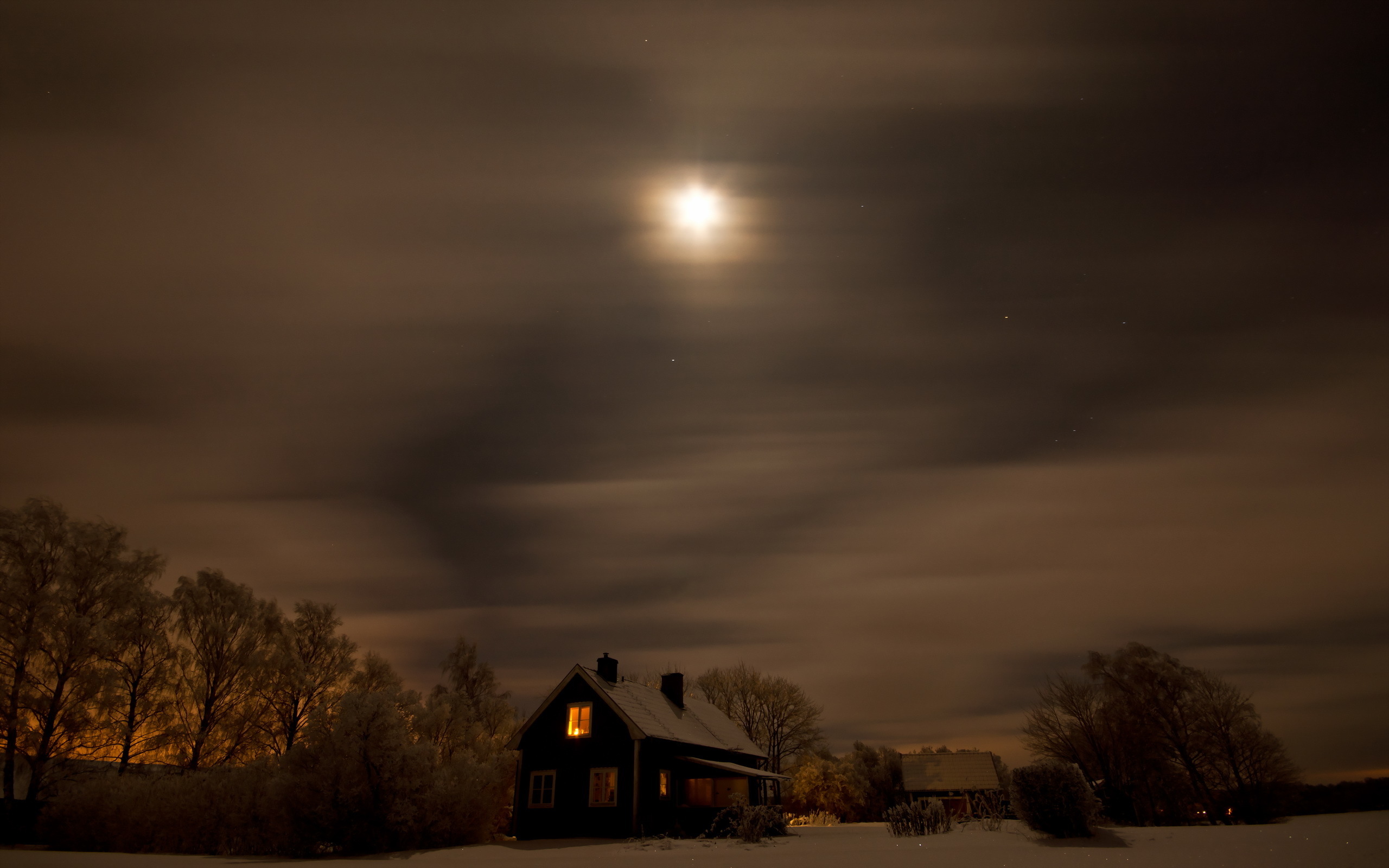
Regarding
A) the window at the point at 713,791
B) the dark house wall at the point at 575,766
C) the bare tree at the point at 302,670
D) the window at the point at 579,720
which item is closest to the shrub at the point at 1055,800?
the dark house wall at the point at 575,766

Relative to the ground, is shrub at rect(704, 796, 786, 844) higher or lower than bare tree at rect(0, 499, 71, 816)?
lower

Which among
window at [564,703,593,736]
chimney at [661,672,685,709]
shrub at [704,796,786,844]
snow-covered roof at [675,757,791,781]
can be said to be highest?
chimney at [661,672,685,709]

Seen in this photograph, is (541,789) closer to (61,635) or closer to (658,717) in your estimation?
(658,717)

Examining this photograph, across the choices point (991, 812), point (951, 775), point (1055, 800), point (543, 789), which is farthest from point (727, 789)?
point (951, 775)

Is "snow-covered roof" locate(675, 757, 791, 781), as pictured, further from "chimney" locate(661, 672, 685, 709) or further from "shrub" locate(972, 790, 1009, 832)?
"shrub" locate(972, 790, 1009, 832)

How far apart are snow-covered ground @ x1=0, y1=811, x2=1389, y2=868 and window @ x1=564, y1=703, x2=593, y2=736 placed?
5.77 m

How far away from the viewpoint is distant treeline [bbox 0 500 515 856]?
71.4 feet

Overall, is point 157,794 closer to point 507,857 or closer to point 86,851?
point 86,851

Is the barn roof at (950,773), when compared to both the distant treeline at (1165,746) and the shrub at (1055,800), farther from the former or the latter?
the shrub at (1055,800)

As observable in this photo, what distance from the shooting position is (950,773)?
54.8 metres

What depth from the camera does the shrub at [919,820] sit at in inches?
837

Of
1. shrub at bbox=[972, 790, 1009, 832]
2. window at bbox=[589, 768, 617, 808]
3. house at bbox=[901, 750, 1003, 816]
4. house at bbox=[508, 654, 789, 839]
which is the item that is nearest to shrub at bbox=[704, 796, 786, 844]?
house at bbox=[508, 654, 789, 839]

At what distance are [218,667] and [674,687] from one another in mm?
21305

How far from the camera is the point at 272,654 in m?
33.1
